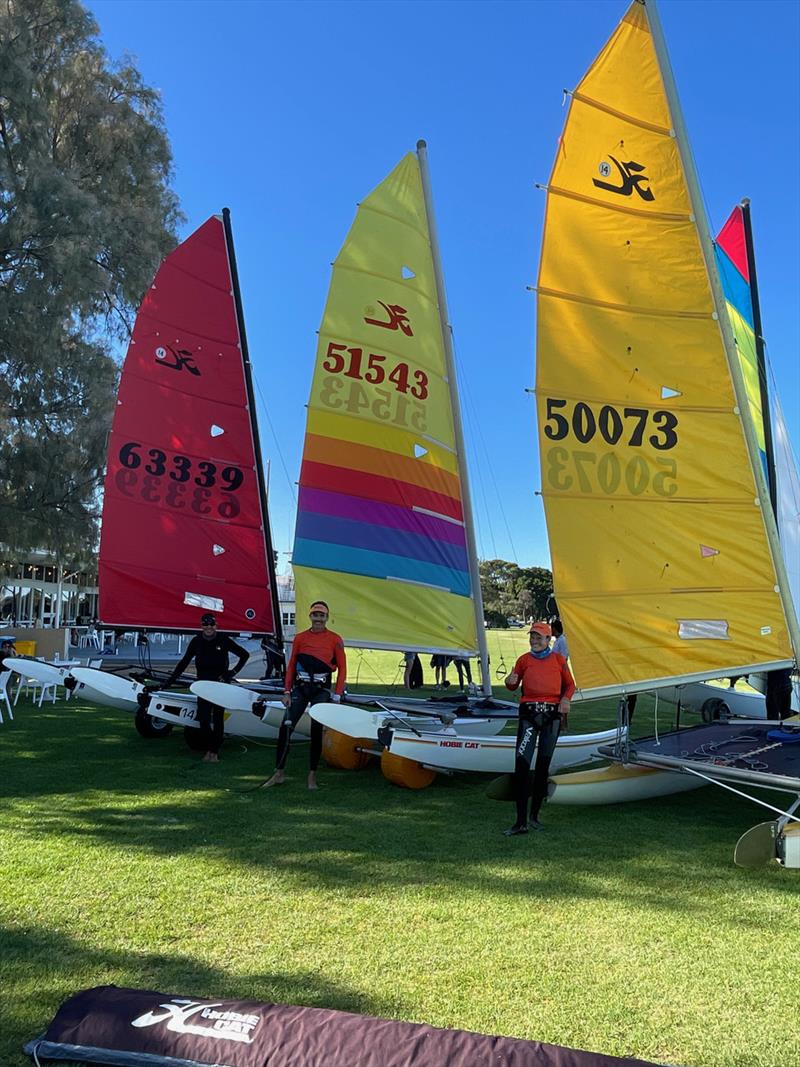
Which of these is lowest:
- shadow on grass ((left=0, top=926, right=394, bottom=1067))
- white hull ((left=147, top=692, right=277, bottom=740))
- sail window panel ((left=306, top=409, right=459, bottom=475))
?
shadow on grass ((left=0, top=926, right=394, bottom=1067))

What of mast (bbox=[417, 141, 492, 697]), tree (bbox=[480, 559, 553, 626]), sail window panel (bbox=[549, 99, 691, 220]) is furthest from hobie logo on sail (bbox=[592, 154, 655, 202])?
tree (bbox=[480, 559, 553, 626])

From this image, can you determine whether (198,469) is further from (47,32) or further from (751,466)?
(47,32)

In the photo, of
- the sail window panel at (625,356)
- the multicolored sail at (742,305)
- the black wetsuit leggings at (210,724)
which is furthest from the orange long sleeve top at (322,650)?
the multicolored sail at (742,305)

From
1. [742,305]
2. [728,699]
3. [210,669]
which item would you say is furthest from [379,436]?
[728,699]

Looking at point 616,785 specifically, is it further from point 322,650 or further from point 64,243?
point 64,243

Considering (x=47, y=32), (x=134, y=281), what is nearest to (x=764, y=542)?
(x=134, y=281)

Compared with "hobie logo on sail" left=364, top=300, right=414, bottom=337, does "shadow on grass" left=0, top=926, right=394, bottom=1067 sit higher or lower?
lower

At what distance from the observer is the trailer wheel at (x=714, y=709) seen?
389 inches

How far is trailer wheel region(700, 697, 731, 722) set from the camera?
9.88m

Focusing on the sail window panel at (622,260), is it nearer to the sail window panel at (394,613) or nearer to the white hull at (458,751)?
the sail window panel at (394,613)

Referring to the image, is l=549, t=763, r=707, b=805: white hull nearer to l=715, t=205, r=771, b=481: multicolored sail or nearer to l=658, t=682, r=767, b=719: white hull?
l=715, t=205, r=771, b=481: multicolored sail

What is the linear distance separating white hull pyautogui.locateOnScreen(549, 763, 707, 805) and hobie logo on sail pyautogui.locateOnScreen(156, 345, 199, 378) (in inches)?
243

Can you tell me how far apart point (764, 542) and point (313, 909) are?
3.86 metres

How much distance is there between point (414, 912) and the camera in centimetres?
385
